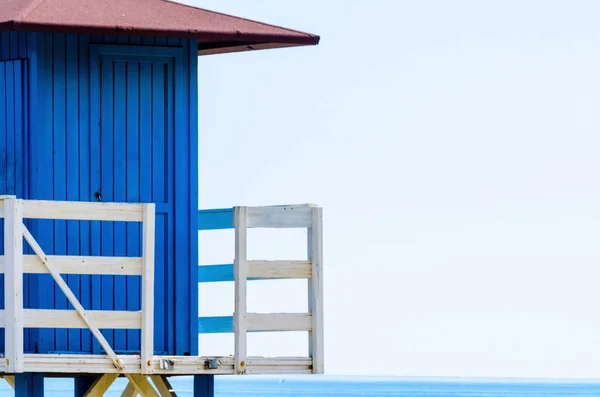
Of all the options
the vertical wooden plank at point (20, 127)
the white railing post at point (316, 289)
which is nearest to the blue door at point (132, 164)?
the vertical wooden plank at point (20, 127)

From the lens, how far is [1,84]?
1424 centimetres

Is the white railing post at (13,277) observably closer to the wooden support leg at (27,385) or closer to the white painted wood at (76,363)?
the white painted wood at (76,363)

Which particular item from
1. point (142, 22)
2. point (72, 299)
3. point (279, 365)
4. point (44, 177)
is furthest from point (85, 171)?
point (279, 365)

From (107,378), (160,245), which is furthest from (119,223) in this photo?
(107,378)

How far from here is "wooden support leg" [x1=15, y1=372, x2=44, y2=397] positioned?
13.6 meters

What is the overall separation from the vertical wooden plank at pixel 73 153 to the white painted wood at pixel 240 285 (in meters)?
1.57

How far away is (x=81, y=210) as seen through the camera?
13.0 meters

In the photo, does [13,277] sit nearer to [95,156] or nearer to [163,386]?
[95,156]

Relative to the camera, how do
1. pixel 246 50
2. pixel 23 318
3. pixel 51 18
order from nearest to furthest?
pixel 23 318 < pixel 51 18 < pixel 246 50

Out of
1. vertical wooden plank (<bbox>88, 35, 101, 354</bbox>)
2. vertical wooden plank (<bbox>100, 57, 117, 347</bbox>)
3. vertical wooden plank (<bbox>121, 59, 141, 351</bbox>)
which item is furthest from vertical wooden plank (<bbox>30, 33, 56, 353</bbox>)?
vertical wooden plank (<bbox>121, 59, 141, 351</bbox>)

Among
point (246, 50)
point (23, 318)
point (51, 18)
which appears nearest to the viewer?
point (23, 318)

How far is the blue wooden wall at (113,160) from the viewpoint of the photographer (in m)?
14.0

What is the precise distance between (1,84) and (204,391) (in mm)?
3299

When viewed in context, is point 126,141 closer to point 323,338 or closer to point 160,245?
point 160,245
